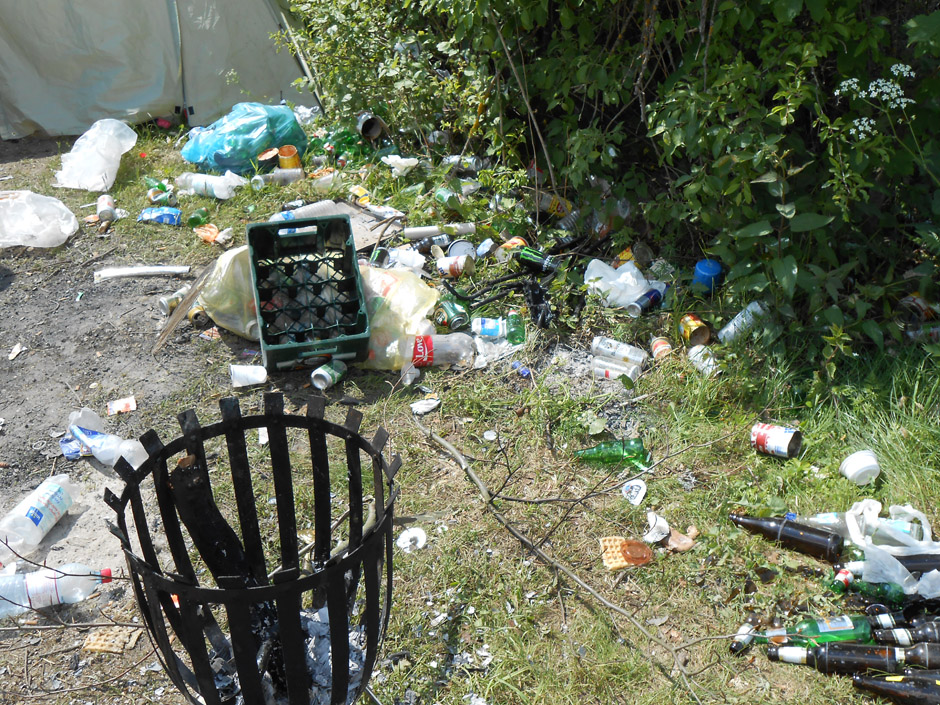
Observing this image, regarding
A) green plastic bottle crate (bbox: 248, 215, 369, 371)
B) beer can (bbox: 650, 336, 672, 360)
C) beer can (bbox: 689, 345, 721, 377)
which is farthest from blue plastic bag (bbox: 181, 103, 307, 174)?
beer can (bbox: 689, 345, 721, 377)

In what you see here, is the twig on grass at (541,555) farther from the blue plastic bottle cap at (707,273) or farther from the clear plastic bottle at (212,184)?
the clear plastic bottle at (212,184)

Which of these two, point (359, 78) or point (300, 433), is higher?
point (359, 78)

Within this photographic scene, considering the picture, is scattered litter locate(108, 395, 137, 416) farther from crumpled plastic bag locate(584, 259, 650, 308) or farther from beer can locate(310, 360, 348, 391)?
crumpled plastic bag locate(584, 259, 650, 308)

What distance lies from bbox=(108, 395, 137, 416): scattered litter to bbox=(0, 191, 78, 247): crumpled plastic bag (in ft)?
5.54

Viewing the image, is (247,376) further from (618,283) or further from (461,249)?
(618,283)

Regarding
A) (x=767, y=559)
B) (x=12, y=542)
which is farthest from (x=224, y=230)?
(x=767, y=559)

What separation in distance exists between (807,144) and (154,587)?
9.78ft

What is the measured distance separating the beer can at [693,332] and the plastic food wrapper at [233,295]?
6.42 ft

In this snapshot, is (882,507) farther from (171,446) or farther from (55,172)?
(55,172)

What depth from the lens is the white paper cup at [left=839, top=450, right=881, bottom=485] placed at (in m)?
2.69

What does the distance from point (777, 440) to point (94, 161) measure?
4524 millimetres

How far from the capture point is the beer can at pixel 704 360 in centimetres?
317

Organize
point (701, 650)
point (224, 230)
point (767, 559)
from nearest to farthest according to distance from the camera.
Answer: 1. point (701, 650)
2. point (767, 559)
3. point (224, 230)

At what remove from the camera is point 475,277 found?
153 inches
